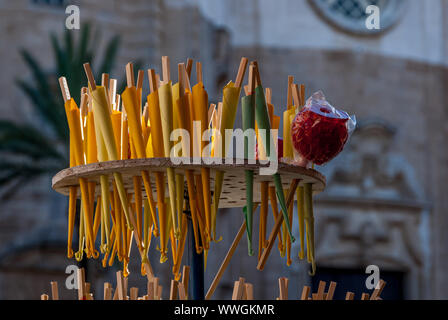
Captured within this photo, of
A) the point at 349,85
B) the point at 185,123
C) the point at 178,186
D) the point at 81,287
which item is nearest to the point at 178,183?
the point at 178,186

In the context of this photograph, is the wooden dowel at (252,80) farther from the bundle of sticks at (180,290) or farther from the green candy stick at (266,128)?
the bundle of sticks at (180,290)

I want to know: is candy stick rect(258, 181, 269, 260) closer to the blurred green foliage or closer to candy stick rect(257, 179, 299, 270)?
candy stick rect(257, 179, 299, 270)

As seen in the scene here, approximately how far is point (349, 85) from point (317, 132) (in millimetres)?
13062

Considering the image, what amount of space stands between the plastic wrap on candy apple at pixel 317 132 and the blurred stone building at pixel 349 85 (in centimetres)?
1131

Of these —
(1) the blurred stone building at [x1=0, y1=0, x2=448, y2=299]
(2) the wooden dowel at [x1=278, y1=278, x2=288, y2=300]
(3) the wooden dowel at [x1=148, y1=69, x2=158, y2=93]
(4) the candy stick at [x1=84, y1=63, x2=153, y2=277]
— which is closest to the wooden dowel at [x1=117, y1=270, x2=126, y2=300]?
(4) the candy stick at [x1=84, y1=63, x2=153, y2=277]

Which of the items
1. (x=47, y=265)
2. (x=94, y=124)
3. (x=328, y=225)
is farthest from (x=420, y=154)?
(x=94, y=124)

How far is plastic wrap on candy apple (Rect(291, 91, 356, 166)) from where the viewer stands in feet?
10.5

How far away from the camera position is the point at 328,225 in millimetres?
15492

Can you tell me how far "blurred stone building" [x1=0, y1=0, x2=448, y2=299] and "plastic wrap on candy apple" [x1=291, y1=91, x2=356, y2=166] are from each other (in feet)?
37.1

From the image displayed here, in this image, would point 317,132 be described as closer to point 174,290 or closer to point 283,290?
point 283,290

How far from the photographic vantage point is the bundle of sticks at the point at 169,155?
10.0 ft

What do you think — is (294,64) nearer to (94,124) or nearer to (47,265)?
(47,265)

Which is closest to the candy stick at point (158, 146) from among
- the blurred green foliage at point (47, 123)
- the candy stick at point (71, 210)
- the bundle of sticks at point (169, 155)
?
the bundle of sticks at point (169, 155)
